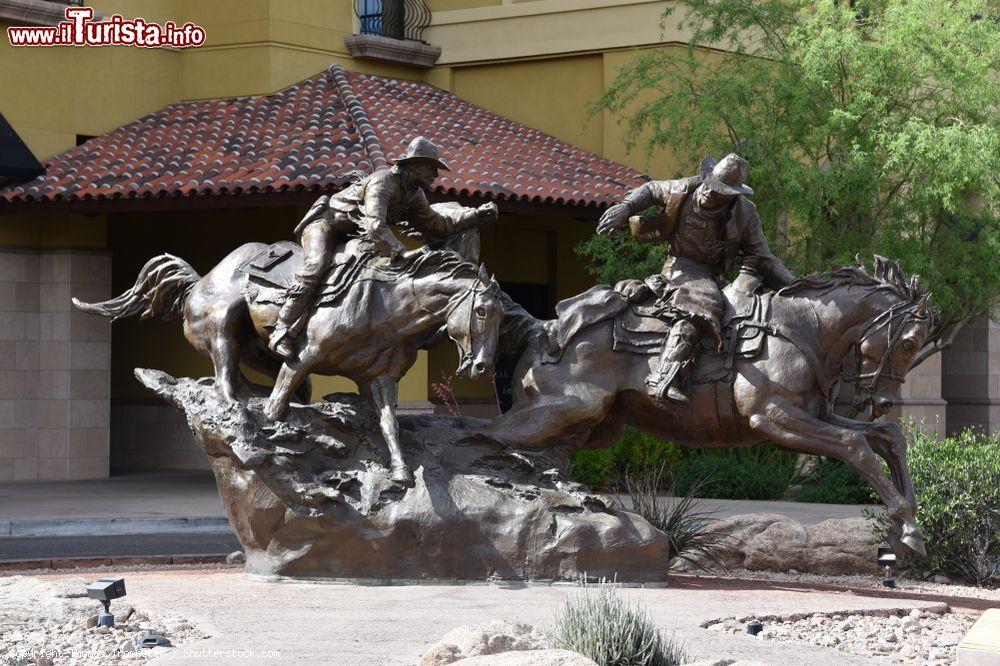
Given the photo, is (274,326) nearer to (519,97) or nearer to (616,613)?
(616,613)

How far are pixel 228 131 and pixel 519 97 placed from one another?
5.61m

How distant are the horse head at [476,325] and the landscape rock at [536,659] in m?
3.62

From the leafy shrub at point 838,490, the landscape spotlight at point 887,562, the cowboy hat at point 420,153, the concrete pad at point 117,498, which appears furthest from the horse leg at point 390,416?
the leafy shrub at point 838,490

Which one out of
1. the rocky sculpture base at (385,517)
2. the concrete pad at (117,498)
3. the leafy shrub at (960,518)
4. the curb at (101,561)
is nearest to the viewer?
the rocky sculpture base at (385,517)

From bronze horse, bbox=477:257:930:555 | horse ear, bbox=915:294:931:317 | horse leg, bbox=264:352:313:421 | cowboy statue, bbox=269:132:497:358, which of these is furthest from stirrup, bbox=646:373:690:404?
horse leg, bbox=264:352:313:421

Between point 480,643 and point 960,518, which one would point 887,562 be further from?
point 480,643

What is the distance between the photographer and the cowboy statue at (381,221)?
34.4ft

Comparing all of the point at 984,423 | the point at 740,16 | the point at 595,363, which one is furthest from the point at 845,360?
the point at 984,423

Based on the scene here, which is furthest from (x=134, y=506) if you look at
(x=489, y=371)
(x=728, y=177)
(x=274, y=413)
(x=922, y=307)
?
(x=922, y=307)

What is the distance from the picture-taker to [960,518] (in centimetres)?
1214

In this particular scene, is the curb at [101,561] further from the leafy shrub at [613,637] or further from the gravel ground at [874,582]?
the leafy shrub at [613,637]

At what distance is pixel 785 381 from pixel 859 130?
10303 millimetres

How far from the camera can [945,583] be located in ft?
40.2

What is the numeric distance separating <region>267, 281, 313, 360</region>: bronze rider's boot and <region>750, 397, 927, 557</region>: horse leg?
3179 millimetres
